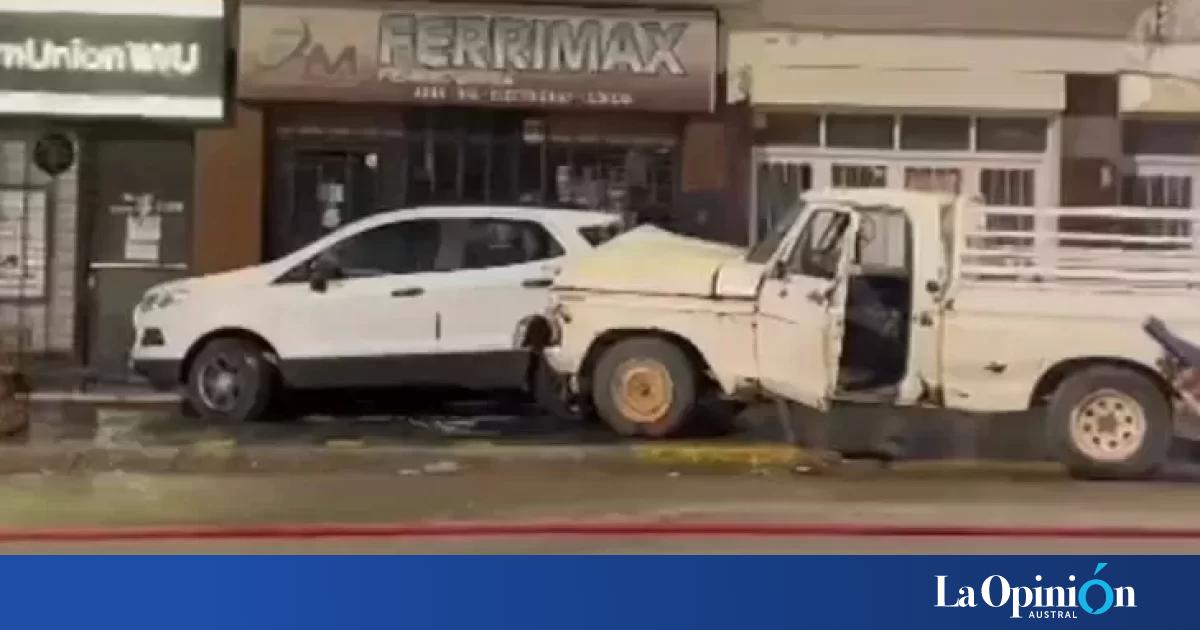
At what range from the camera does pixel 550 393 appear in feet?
16.2

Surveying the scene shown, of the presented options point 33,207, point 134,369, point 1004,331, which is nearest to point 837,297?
point 1004,331

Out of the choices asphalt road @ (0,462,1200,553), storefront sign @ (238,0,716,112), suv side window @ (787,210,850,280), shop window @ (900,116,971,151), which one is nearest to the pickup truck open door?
suv side window @ (787,210,850,280)

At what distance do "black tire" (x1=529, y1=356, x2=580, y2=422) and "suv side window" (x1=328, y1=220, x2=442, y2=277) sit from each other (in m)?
0.54

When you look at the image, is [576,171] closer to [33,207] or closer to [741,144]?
[741,144]

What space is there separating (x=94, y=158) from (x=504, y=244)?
1424 millimetres

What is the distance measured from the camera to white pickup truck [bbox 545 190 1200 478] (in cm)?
477

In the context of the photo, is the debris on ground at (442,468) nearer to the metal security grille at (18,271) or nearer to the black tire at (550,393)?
the black tire at (550,393)

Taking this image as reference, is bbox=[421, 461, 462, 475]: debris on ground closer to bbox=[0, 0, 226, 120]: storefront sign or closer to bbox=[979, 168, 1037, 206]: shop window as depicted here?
bbox=[0, 0, 226, 120]: storefront sign

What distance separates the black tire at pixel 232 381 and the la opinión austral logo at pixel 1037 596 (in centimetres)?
266

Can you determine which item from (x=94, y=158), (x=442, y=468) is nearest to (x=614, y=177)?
(x=442, y=468)

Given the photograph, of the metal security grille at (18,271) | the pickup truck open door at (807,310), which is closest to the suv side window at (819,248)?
the pickup truck open door at (807,310)

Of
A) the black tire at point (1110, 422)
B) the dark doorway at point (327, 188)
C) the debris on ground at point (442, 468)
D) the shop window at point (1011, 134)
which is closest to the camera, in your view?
the debris on ground at point (442, 468)

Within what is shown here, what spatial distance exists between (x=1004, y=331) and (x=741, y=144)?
1.20m

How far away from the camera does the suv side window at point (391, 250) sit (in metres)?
5.24
